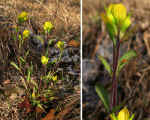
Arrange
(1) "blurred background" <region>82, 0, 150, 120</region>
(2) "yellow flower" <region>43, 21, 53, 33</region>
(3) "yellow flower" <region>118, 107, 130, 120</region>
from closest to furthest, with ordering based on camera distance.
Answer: (3) "yellow flower" <region>118, 107, 130, 120</region> → (2) "yellow flower" <region>43, 21, 53, 33</region> → (1) "blurred background" <region>82, 0, 150, 120</region>

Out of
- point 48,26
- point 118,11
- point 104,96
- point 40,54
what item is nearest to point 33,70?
point 40,54

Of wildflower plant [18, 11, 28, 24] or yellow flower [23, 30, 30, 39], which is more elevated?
wildflower plant [18, 11, 28, 24]

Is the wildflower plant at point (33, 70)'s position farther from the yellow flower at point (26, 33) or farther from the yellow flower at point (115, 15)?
the yellow flower at point (115, 15)

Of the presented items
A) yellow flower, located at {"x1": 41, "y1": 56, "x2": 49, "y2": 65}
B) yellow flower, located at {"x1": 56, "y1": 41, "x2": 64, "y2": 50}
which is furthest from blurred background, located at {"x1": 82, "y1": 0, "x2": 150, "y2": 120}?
yellow flower, located at {"x1": 41, "y1": 56, "x2": 49, "y2": 65}

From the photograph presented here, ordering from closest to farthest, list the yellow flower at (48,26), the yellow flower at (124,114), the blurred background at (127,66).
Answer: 1. the yellow flower at (124,114)
2. the yellow flower at (48,26)
3. the blurred background at (127,66)

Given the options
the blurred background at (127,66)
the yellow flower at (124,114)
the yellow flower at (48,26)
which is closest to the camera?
the yellow flower at (124,114)

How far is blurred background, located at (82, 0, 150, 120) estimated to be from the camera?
1.10m

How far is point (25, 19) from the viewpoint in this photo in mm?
814

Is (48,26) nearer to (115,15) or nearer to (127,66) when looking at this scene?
(115,15)

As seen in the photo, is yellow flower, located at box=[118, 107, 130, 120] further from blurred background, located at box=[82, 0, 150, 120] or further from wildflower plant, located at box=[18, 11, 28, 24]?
wildflower plant, located at box=[18, 11, 28, 24]

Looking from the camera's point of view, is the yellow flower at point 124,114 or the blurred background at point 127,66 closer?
the yellow flower at point 124,114

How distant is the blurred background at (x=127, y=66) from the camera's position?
110 cm

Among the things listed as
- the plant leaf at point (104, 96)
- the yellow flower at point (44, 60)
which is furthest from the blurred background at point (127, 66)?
the yellow flower at point (44, 60)

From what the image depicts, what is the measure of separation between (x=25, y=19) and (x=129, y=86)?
76cm
